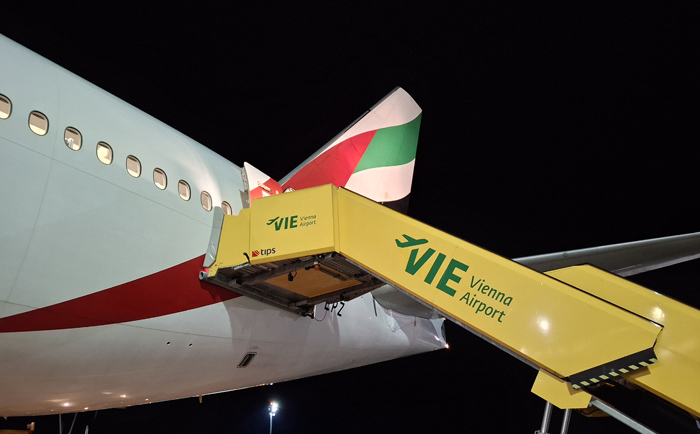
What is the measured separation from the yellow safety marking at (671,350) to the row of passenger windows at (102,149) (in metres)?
4.08

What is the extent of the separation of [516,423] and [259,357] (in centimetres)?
1063

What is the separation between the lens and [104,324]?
431cm

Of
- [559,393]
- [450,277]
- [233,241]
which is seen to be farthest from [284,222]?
[559,393]

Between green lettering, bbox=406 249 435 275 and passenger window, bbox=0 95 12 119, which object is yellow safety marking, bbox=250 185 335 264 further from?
passenger window, bbox=0 95 12 119

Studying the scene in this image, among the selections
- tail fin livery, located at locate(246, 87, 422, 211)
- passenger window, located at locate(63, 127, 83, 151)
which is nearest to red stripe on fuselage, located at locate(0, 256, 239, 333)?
passenger window, located at locate(63, 127, 83, 151)

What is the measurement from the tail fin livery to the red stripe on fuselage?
102 inches

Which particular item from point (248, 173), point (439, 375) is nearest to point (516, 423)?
point (439, 375)

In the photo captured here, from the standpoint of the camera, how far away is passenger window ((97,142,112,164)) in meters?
4.38

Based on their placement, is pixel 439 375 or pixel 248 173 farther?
pixel 439 375

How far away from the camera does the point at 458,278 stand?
3779mm

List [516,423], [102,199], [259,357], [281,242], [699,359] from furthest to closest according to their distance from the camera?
[516,423]
[259,357]
[281,242]
[102,199]
[699,359]

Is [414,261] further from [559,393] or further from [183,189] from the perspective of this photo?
[183,189]

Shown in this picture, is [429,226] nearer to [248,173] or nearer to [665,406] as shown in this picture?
[665,406]

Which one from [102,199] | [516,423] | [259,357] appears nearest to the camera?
[102,199]
